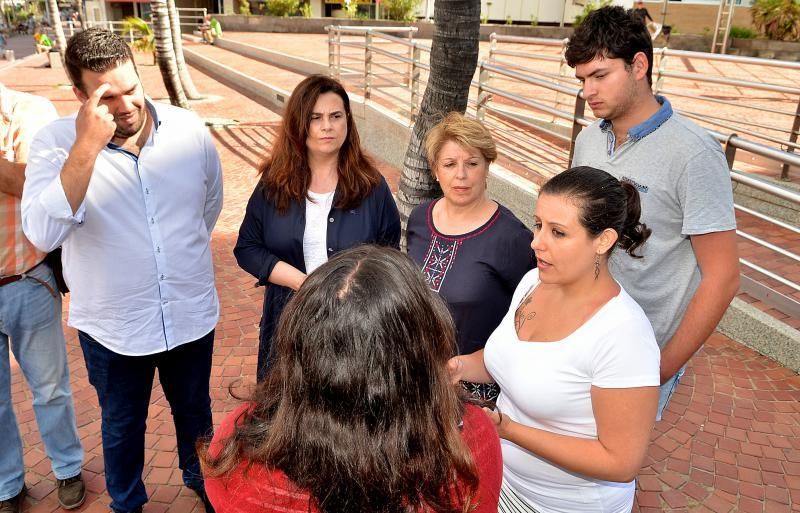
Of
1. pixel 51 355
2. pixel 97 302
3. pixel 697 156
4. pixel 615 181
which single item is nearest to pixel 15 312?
pixel 51 355

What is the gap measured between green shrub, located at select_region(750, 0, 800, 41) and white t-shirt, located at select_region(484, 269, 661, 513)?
81.4 feet

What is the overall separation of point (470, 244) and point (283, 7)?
33602 millimetres

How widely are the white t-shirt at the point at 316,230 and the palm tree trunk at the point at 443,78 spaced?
54.3 inches

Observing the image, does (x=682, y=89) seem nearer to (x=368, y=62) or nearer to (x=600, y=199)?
(x=368, y=62)

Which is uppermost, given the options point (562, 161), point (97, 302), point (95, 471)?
point (97, 302)

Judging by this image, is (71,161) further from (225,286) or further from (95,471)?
(225,286)

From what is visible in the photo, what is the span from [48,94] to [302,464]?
1896 centimetres

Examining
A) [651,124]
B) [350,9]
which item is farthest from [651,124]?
[350,9]

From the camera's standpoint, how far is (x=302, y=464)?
1198mm

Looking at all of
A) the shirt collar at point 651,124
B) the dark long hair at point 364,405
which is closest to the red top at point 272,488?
the dark long hair at point 364,405

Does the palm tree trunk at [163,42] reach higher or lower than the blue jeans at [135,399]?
higher

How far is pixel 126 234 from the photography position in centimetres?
254

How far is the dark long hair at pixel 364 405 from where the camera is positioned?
3.92 ft

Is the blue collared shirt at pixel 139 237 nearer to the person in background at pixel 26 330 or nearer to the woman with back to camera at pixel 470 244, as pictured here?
the person in background at pixel 26 330
